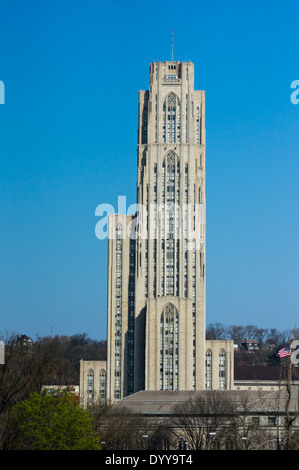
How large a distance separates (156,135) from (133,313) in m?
29.9

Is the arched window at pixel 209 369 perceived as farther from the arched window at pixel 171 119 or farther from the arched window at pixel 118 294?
the arched window at pixel 171 119

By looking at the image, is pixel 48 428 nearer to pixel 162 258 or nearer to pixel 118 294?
pixel 162 258

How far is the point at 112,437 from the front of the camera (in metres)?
102

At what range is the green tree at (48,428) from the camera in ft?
262

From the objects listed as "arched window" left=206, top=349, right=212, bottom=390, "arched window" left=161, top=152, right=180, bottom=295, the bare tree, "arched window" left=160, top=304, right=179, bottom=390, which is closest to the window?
the bare tree

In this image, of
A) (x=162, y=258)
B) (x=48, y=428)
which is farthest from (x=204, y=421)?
(x=162, y=258)

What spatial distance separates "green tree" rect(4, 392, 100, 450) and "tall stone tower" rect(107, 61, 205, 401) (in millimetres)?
86149

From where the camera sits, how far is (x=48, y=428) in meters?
81.2

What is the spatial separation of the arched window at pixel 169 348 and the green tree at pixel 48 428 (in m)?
84.7

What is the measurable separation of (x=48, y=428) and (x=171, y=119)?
342 feet

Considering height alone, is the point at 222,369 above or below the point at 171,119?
below

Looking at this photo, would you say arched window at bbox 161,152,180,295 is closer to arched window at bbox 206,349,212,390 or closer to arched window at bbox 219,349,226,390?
arched window at bbox 206,349,212,390
